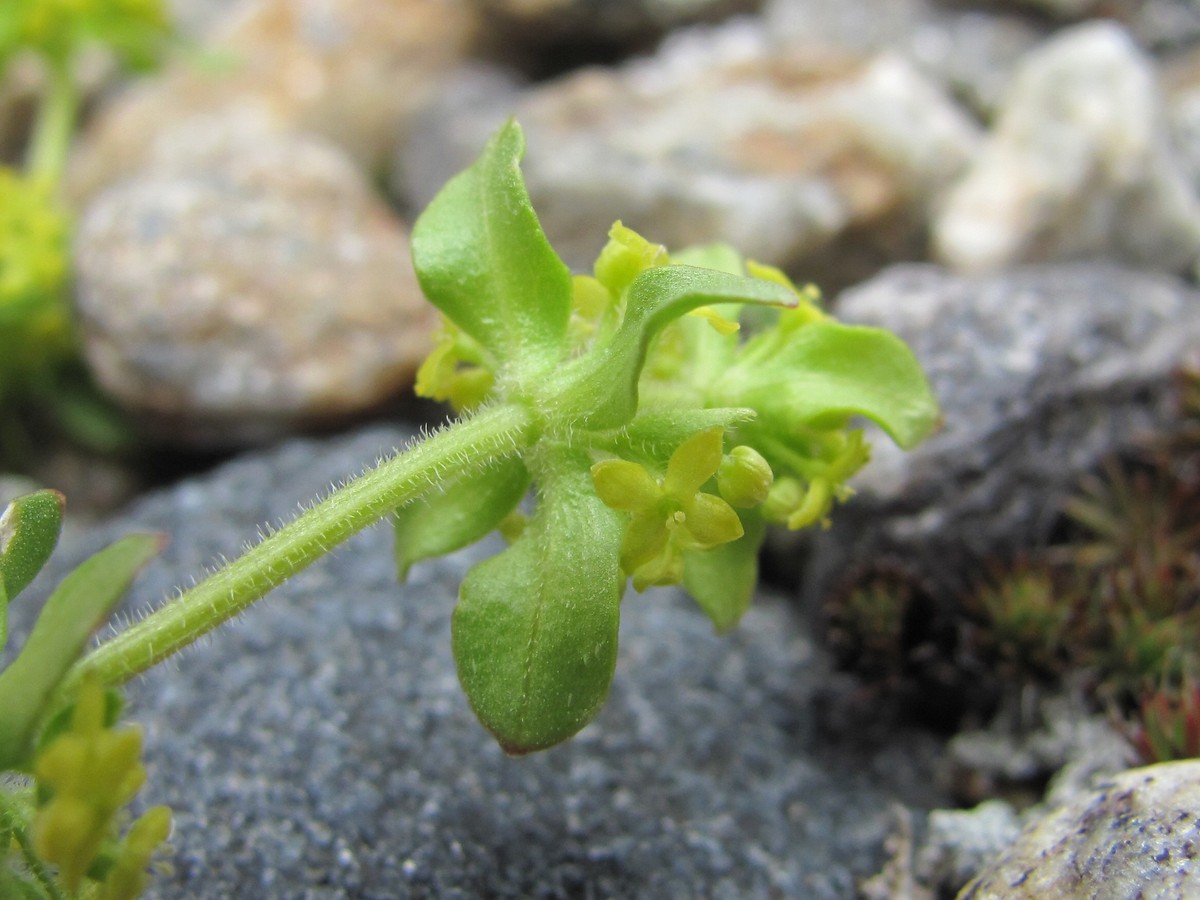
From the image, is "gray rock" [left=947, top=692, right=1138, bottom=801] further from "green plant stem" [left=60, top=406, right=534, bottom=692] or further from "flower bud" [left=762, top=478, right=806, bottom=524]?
"green plant stem" [left=60, top=406, right=534, bottom=692]

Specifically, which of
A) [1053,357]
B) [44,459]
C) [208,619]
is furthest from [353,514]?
[44,459]

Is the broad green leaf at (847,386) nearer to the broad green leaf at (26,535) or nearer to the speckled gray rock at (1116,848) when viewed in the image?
the speckled gray rock at (1116,848)

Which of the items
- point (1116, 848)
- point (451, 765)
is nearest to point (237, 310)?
point (451, 765)

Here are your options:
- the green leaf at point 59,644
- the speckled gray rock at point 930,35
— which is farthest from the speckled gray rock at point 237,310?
the speckled gray rock at point 930,35

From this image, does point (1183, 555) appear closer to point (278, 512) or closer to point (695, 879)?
point (695, 879)

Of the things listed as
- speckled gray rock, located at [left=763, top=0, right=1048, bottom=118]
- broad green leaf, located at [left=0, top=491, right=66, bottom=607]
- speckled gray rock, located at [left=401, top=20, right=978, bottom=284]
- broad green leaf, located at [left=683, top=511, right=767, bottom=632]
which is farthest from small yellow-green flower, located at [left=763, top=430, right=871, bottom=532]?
speckled gray rock, located at [left=763, top=0, right=1048, bottom=118]

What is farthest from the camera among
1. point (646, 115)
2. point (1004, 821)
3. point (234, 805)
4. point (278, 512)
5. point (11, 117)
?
point (11, 117)
